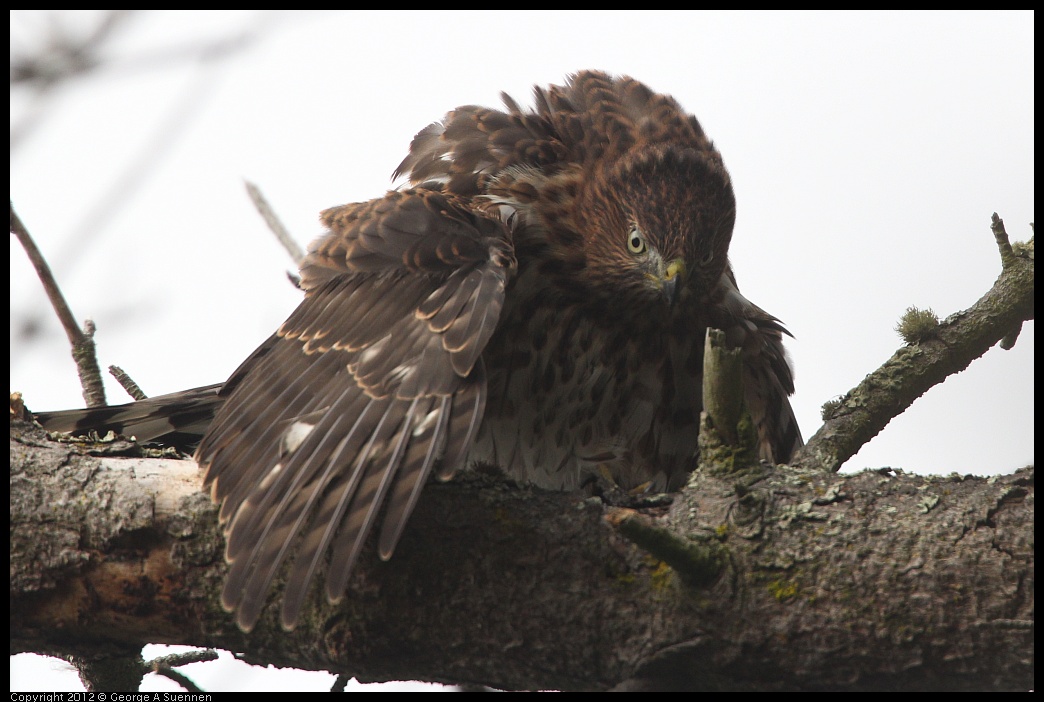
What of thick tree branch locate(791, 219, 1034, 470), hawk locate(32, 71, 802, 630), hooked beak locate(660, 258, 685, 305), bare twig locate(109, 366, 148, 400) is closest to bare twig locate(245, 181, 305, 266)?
hawk locate(32, 71, 802, 630)

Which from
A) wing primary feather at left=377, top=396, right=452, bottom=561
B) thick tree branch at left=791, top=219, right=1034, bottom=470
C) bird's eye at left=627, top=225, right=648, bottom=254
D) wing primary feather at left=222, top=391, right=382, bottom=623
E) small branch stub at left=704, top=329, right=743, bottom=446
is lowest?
wing primary feather at left=222, top=391, right=382, bottom=623

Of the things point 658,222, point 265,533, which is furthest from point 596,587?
point 658,222

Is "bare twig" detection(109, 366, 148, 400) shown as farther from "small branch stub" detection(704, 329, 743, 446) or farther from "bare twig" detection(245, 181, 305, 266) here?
"small branch stub" detection(704, 329, 743, 446)

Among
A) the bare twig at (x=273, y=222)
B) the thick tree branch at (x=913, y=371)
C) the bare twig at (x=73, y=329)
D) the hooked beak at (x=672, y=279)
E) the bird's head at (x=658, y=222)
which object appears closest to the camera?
the bare twig at (x=73, y=329)

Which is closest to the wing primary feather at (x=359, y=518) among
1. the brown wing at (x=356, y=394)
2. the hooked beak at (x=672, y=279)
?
the brown wing at (x=356, y=394)

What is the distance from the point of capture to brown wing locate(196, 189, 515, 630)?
265 cm

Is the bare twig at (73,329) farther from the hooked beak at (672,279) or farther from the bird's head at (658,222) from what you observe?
the hooked beak at (672,279)

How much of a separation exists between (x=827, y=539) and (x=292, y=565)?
4.59 feet

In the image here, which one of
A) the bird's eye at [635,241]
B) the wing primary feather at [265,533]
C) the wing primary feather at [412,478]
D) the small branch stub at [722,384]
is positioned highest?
the bird's eye at [635,241]

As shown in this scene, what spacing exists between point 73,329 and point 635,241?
211cm

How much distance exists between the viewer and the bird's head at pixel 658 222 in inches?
157

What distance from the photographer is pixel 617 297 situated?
4.14 meters
